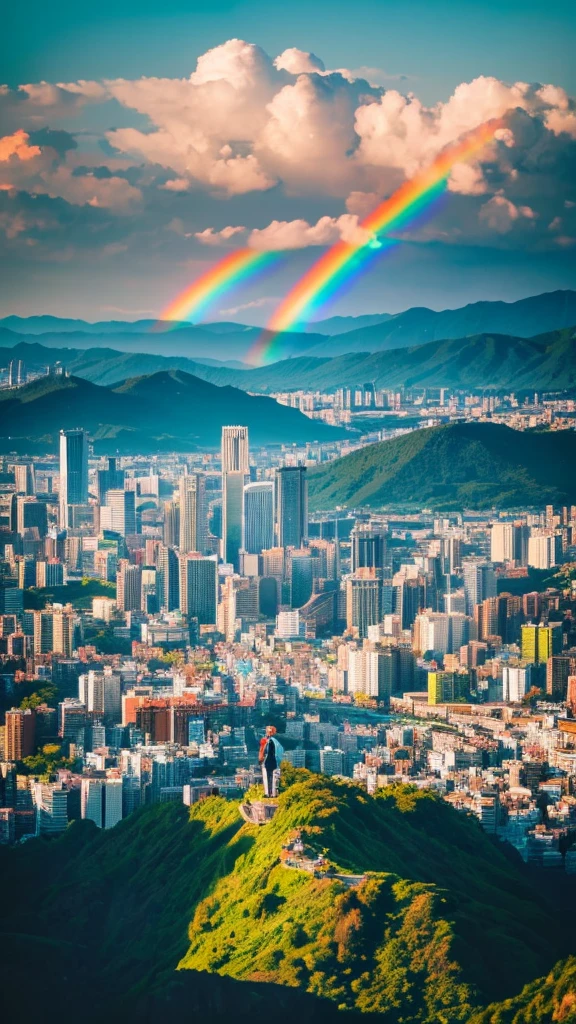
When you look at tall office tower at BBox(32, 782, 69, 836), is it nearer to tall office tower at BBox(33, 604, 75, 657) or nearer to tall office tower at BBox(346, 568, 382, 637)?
tall office tower at BBox(33, 604, 75, 657)

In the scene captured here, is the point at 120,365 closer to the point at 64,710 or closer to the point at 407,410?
the point at 407,410

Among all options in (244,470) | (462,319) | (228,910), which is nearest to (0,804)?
(228,910)

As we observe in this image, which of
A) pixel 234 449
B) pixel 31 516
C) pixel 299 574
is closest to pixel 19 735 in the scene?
pixel 299 574

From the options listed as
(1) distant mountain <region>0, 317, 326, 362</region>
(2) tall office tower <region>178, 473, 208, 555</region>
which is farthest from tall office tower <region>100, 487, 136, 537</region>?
(1) distant mountain <region>0, 317, 326, 362</region>

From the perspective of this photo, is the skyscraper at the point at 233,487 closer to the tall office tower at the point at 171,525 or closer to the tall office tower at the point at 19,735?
the tall office tower at the point at 171,525

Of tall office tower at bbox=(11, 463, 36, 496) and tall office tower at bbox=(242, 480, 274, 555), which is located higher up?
tall office tower at bbox=(11, 463, 36, 496)

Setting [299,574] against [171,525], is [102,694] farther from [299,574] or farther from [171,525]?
[171,525]
